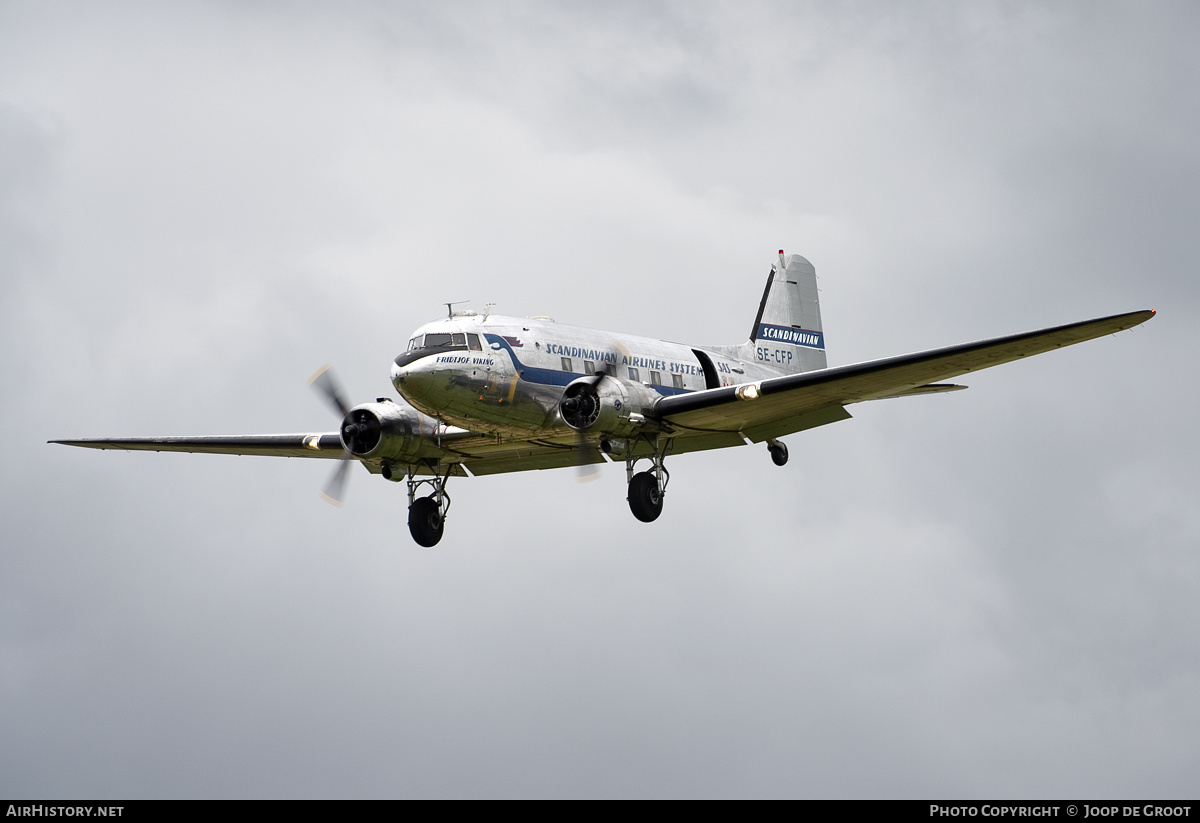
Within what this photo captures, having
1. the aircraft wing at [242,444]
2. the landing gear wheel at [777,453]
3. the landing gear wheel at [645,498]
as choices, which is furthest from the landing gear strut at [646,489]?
the aircraft wing at [242,444]

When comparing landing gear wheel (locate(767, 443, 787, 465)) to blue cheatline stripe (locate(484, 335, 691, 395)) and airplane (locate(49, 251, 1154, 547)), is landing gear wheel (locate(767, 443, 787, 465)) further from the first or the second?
blue cheatline stripe (locate(484, 335, 691, 395))

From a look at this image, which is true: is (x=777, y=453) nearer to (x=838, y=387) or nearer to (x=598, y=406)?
(x=838, y=387)

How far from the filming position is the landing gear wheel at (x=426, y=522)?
99.1ft

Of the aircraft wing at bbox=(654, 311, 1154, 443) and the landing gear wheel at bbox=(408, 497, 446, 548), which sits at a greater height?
the aircraft wing at bbox=(654, 311, 1154, 443)

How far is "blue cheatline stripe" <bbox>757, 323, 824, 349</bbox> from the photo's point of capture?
3491cm

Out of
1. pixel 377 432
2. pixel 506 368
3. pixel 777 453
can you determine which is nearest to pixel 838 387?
pixel 777 453

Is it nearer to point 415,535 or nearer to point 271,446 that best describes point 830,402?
point 415,535

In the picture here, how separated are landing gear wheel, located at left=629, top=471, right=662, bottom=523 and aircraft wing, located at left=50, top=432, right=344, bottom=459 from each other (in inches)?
282

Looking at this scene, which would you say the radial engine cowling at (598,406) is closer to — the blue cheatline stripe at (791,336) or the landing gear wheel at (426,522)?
the landing gear wheel at (426,522)

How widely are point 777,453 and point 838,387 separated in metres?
3.93

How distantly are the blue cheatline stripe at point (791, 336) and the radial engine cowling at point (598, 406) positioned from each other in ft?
26.4

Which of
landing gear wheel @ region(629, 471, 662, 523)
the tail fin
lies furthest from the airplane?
the tail fin

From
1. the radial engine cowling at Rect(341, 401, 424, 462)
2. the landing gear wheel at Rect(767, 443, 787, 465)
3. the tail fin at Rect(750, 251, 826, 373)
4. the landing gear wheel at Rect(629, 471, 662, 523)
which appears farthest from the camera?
the tail fin at Rect(750, 251, 826, 373)

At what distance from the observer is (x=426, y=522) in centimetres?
3027
